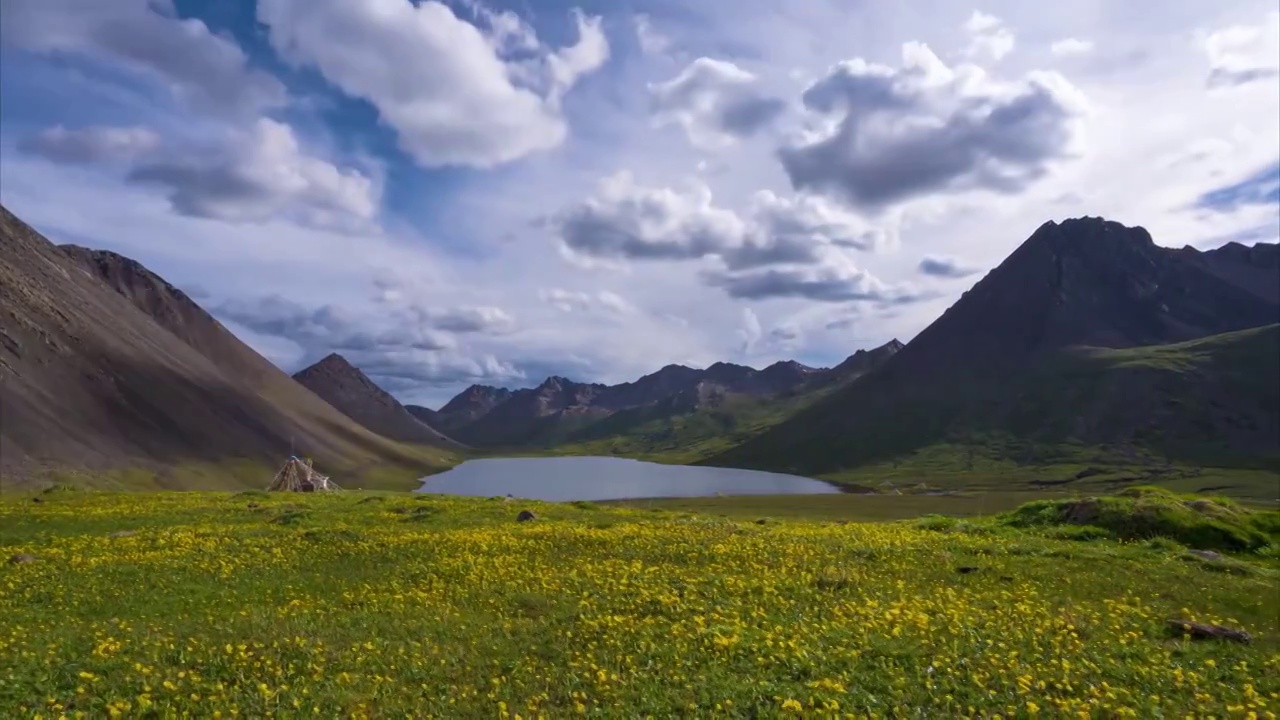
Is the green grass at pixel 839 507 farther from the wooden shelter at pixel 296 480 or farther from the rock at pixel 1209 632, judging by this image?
the rock at pixel 1209 632

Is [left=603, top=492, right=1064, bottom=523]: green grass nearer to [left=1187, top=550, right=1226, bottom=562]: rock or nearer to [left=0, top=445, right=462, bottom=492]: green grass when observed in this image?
[left=1187, top=550, right=1226, bottom=562]: rock

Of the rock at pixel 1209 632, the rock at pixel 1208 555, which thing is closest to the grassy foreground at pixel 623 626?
the rock at pixel 1209 632

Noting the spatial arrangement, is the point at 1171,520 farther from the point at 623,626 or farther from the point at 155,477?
the point at 155,477

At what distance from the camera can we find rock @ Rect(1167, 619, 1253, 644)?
1838cm

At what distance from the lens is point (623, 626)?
1777 centimetres

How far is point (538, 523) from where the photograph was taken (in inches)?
1515

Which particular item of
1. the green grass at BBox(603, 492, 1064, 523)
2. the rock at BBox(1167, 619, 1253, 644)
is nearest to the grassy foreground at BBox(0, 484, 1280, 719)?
the rock at BBox(1167, 619, 1253, 644)

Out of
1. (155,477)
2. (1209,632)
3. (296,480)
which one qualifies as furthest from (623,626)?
(155,477)

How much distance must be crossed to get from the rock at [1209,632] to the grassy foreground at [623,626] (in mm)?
415

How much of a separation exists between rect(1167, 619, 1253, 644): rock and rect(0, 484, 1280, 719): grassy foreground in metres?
0.42

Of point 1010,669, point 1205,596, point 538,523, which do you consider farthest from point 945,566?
point 538,523

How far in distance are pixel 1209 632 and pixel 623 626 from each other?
45.6 feet

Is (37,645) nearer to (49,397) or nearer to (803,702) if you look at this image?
(803,702)

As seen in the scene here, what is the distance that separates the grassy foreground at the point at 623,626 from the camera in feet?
46.2
